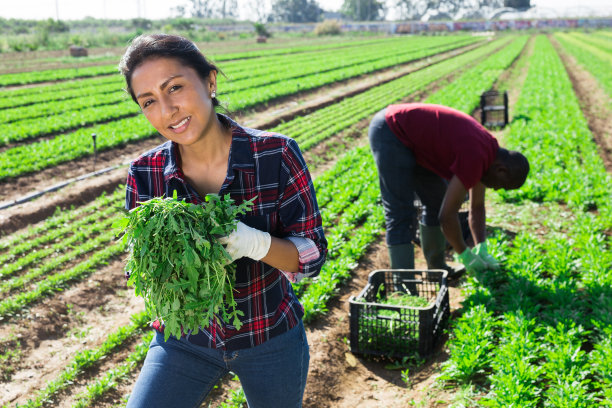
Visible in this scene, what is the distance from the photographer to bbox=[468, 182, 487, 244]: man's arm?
4363 millimetres

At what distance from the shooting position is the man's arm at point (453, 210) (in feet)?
12.8

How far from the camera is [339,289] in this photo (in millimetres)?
5141

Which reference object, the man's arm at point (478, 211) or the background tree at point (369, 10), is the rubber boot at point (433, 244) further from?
the background tree at point (369, 10)

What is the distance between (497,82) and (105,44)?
37.5 meters

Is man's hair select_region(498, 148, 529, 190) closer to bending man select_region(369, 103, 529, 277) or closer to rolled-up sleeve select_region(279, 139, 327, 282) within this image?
bending man select_region(369, 103, 529, 277)

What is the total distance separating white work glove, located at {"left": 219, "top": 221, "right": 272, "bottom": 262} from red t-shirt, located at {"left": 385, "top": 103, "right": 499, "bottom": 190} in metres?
2.31

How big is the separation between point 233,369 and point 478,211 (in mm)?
2978

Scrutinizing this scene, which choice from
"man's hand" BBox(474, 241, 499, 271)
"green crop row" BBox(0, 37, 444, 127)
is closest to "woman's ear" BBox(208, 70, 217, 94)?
"man's hand" BBox(474, 241, 499, 271)

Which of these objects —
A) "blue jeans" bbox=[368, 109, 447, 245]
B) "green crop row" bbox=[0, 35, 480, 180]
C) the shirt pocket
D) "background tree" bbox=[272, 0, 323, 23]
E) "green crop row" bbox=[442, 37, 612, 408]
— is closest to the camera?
the shirt pocket

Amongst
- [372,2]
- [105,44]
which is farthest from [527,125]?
[372,2]

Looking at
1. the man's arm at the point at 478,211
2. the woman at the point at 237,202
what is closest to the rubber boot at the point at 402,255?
the man's arm at the point at 478,211

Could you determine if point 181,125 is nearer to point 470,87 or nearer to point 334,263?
point 334,263

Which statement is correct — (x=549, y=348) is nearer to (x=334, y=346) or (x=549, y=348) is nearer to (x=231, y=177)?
(x=334, y=346)

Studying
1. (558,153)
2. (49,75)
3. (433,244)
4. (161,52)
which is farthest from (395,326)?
(49,75)
